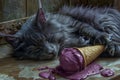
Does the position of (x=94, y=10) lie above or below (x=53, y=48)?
above

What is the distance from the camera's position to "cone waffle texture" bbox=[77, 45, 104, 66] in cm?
132

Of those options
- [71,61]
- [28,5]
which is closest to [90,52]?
[71,61]

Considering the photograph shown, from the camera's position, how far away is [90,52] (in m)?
1.36

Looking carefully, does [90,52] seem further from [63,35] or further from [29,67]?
[29,67]

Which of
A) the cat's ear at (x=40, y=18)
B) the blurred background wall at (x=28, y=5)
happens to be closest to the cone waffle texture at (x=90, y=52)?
the cat's ear at (x=40, y=18)

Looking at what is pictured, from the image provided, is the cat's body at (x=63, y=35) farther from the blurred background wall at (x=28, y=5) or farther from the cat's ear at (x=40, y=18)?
the blurred background wall at (x=28, y=5)

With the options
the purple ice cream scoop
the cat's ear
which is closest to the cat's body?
the cat's ear

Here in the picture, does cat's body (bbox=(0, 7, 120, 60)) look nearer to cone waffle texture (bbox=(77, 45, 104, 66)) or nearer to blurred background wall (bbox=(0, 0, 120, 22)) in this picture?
cone waffle texture (bbox=(77, 45, 104, 66))

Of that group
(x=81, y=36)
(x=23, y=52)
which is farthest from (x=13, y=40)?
(x=81, y=36)

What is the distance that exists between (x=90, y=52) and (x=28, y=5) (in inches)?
21.4

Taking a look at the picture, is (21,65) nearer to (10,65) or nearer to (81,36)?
(10,65)

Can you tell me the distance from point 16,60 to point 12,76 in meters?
0.18

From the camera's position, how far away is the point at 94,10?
1.61m

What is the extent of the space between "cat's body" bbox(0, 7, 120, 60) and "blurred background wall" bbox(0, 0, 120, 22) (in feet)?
0.71
